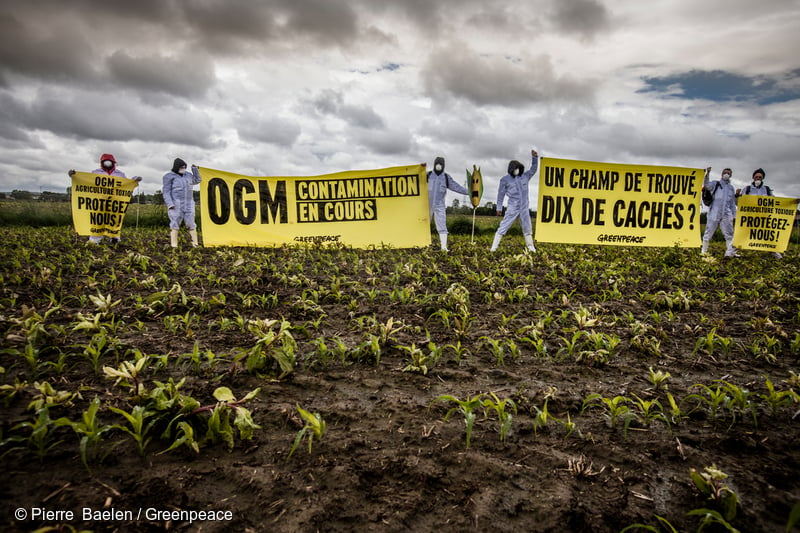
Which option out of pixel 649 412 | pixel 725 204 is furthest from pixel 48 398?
pixel 725 204

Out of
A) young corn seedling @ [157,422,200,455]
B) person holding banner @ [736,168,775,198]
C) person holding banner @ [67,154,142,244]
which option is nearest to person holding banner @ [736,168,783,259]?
person holding banner @ [736,168,775,198]

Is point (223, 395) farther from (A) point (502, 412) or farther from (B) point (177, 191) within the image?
(B) point (177, 191)

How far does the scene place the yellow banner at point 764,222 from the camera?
10812 mm

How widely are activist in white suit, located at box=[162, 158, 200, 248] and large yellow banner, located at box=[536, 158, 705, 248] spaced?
8.78m

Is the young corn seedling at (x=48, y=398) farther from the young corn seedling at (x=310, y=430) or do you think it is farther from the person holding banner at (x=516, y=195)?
the person holding banner at (x=516, y=195)

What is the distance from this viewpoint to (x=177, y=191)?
10.0 m

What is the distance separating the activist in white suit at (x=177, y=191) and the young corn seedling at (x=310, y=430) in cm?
927

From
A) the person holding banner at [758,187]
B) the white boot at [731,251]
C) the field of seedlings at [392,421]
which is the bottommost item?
the field of seedlings at [392,421]

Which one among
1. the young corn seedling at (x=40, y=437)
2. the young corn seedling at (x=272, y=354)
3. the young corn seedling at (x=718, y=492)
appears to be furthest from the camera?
the young corn seedling at (x=272, y=354)

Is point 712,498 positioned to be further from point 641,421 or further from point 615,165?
point 615,165

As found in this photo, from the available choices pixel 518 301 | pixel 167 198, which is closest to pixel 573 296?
pixel 518 301

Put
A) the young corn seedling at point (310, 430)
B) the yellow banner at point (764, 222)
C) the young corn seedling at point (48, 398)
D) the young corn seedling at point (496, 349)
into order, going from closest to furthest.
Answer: the young corn seedling at point (310, 430) → the young corn seedling at point (48, 398) → the young corn seedling at point (496, 349) → the yellow banner at point (764, 222)

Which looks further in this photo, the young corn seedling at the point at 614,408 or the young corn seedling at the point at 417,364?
the young corn seedling at the point at 417,364

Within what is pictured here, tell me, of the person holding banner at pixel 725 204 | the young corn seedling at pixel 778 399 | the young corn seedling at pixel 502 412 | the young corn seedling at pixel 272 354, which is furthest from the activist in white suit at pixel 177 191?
the person holding banner at pixel 725 204
